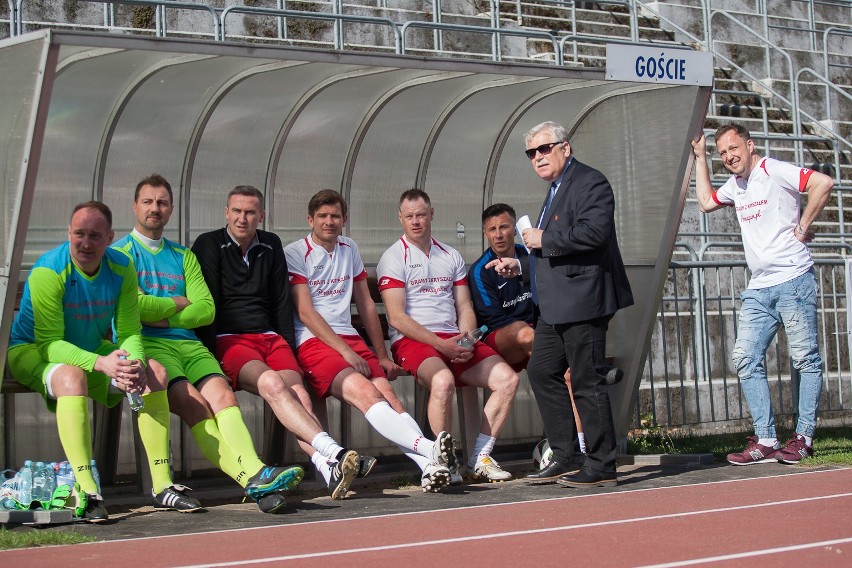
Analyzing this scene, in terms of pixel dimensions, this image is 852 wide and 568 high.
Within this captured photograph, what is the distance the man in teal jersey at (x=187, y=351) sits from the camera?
6402 mm

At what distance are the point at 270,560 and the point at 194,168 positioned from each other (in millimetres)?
4040

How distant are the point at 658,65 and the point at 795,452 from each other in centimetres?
247

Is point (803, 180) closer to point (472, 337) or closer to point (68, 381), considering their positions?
point (472, 337)

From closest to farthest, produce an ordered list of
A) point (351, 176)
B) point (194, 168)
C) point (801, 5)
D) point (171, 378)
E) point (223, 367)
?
1. point (171, 378)
2. point (223, 367)
3. point (194, 168)
4. point (351, 176)
5. point (801, 5)

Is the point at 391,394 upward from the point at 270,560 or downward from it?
upward

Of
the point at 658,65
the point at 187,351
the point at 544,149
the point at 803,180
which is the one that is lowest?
the point at 187,351

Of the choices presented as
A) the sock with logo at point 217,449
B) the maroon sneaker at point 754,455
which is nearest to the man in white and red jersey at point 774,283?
the maroon sneaker at point 754,455

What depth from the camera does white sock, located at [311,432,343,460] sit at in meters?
6.62

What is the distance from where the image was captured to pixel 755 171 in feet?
25.9

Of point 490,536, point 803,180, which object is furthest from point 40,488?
point 803,180

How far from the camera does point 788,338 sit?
7793 mm

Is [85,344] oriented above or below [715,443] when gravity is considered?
above

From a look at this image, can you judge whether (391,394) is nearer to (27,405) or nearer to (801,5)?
(27,405)

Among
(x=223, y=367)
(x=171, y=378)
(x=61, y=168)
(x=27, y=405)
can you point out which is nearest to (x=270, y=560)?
(x=171, y=378)
